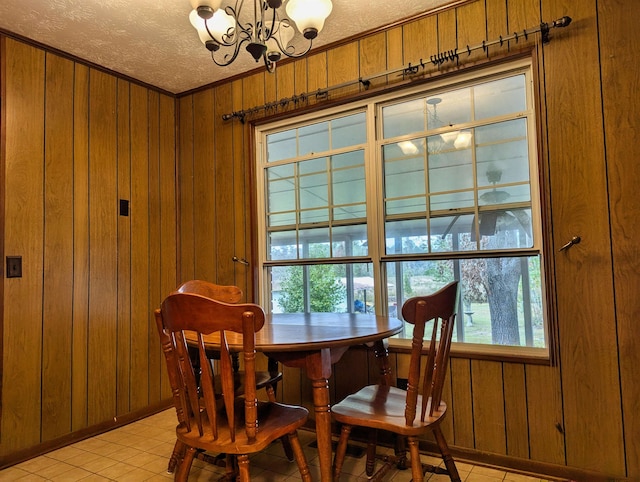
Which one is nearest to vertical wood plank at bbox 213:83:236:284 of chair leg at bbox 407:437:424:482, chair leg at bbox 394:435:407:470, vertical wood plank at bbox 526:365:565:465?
chair leg at bbox 394:435:407:470

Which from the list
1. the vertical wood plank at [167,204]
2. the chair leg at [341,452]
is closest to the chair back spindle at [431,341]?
the chair leg at [341,452]

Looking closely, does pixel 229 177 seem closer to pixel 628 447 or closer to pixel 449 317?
pixel 449 317

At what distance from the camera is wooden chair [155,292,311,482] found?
4.64ft

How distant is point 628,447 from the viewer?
1935 millimetres

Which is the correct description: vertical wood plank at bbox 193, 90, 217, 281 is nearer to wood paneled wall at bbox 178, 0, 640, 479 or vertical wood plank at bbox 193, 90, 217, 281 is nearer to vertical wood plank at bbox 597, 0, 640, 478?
wood paneled wall at bbox 178, 0, 640, 479

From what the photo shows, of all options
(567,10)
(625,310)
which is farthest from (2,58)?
(625,310)

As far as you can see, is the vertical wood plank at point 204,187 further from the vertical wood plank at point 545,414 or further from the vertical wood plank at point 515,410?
the vertical wood plank at point 545,414

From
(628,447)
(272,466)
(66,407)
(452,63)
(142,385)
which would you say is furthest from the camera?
(142,385)

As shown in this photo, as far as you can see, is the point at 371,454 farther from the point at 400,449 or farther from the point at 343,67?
the point at 343,67

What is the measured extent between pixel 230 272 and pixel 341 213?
39.4 inches

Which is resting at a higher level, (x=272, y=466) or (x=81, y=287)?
(x=81, y=287)

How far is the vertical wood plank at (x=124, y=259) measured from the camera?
304 cm

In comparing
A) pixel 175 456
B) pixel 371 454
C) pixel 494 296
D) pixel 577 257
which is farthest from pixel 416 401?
pixel 175 456

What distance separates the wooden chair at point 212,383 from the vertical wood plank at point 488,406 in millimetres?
1066
